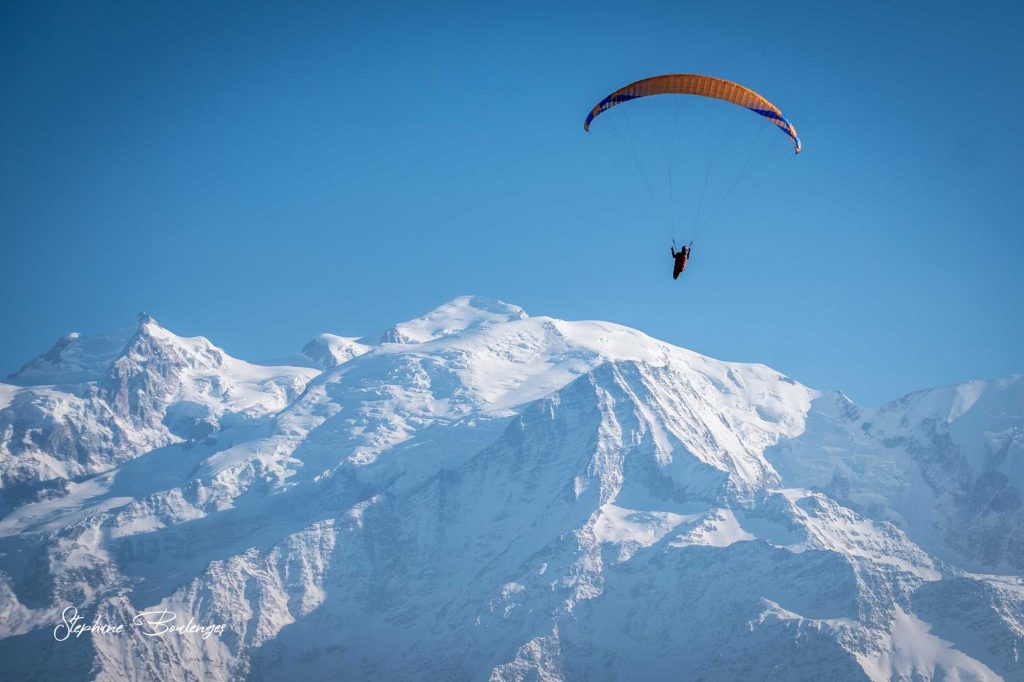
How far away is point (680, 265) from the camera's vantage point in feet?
286

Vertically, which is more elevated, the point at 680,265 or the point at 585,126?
the point at 585,126

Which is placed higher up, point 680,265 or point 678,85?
point 678,85

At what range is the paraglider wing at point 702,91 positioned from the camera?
8256 cm

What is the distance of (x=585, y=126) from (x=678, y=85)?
25.9 ft

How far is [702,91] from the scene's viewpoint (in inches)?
3273

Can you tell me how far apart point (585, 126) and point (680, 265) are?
12.8m

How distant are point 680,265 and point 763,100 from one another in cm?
1358

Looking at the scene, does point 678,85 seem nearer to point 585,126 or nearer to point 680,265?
point 585,126

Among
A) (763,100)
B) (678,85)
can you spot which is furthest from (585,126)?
(763,100)

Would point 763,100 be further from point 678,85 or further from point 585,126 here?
point 585,126

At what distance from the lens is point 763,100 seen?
84.2 metres

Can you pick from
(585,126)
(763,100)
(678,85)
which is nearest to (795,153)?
(763,100)

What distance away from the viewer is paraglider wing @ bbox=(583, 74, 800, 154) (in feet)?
271
